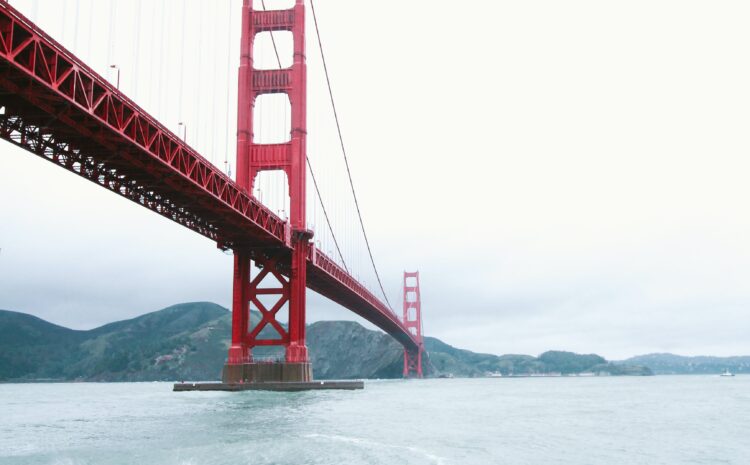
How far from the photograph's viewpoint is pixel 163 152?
2806cm

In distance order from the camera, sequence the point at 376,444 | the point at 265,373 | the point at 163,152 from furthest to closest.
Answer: the point at 265,373 → the point at 163,152 → the point at 376,444

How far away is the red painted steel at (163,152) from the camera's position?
19844 mm

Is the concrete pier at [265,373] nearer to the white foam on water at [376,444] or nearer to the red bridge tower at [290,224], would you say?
the red bridge tower at [290,224]

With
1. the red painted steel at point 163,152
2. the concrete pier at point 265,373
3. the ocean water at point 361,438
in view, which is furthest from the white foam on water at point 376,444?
the concrete pier at point 265,373

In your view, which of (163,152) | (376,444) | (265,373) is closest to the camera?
(376,444)

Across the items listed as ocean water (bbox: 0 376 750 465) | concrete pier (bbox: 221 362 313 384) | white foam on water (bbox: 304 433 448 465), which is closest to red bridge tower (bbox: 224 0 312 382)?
concrete pier (bbox: 221 362 313 384)

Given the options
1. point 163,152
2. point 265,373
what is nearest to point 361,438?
point 163,152

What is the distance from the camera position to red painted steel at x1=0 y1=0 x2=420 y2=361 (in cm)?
1984

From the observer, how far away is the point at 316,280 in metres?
56.2

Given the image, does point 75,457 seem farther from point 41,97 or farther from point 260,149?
point 260,149

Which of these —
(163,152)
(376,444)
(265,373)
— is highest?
(163,152)

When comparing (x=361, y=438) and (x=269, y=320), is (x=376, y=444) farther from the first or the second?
(x=269, y=320)

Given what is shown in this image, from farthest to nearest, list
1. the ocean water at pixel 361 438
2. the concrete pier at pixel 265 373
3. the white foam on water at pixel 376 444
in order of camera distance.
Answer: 1. the concrete pier at pixel 265 373
2. the white foam on water at pixel 376 444
3. the ocean water at pixel 361 438

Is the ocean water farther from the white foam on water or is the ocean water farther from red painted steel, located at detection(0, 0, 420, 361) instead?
red painted steel, located at detection(0, 0, 420, 361)
